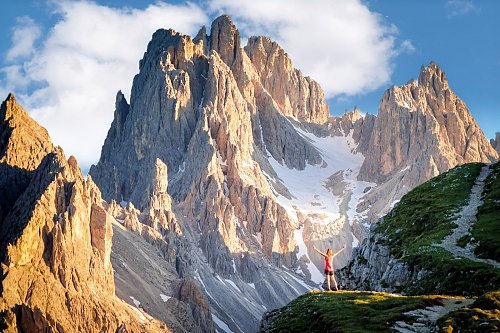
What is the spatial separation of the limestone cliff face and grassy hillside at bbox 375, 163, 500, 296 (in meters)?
89.5

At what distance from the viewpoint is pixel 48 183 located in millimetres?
165125

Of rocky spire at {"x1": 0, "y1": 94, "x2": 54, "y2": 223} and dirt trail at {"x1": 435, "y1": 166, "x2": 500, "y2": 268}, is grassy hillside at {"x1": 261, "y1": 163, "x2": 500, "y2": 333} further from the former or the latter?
rocky spire at {"x1": 0, "y1": 94, "x2": 54, "y2": 223}

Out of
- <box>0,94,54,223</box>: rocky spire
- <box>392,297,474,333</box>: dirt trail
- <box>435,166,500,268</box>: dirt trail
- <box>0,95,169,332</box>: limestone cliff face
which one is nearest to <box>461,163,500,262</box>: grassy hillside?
<box>435,166,500,268</box>: dirt trail

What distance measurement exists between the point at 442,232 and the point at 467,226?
2.46 metres

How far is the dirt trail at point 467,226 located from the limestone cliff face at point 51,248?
96.4 meters

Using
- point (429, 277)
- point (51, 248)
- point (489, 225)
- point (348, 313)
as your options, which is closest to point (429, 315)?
point (348, 313)

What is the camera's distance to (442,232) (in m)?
63.3

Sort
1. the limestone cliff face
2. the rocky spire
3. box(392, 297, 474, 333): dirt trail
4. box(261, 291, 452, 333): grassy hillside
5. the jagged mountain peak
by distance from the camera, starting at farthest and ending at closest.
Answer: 1. the jagged mountain peak
2. the rocky spire
3. the limestone cliff face
4. box(261, 291, 452, 333): grassy hillside
5. box(392, 297, 474, 333): dirt trail

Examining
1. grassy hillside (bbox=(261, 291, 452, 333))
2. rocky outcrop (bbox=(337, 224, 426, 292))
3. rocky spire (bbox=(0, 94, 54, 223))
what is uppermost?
rocky spire (bbox=(0, 94, 54, 223))

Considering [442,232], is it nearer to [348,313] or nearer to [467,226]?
[467,226]

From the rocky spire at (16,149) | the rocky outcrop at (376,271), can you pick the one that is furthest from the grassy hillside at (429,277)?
the rocky spire at (16,149)

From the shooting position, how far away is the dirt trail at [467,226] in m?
54.2

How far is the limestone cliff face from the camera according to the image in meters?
145

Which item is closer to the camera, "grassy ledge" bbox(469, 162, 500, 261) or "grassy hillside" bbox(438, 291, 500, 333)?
"grassy hillside" bbox(438, 291, 500, 333)
